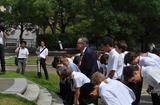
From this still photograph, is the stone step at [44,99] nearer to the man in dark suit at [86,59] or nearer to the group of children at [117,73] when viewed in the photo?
the group of children at [117,73]

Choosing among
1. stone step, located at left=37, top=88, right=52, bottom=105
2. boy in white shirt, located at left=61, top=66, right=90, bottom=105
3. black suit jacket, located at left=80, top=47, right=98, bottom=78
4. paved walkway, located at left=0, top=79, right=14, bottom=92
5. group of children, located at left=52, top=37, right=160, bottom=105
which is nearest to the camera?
group of children, located at left=52, top=37, right=160, bottom=105

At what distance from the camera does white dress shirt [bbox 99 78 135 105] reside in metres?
7.93

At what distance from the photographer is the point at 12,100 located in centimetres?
1136

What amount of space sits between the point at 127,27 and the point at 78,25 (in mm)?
8471

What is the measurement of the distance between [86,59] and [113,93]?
420 centimetres

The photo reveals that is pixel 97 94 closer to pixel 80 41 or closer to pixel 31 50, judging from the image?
pixel 80 41

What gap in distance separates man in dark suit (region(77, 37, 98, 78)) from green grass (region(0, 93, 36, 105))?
1.51 m

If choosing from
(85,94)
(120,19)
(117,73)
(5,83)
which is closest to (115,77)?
(117,73)

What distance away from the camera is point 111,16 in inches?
1491

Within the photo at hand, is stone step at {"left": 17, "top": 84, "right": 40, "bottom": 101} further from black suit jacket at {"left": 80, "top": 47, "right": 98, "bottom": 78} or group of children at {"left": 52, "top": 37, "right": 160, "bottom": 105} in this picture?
black suit jacket at {"left": 80, "top": 47, "right": 98, "bottom": 78}

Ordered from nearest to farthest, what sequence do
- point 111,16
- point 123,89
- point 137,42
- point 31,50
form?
point 123,89 < point 111,16 < point 137,42 < point 31,50

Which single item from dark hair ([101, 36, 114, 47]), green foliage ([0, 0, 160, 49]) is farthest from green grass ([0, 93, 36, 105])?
green foliage ([0, 0, 160, 49])

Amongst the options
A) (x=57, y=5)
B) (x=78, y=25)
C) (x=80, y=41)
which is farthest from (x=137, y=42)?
(x=80, y=41)

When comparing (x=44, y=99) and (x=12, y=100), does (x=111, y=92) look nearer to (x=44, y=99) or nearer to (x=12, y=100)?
(x=12, y=100)
